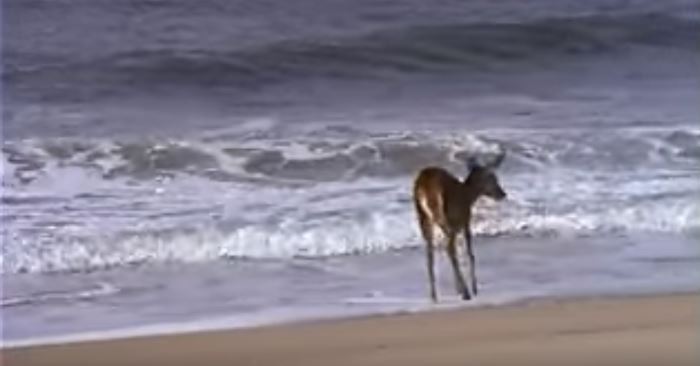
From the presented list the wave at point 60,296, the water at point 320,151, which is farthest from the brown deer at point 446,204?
the wave at point 60,296

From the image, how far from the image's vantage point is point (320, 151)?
761 cm

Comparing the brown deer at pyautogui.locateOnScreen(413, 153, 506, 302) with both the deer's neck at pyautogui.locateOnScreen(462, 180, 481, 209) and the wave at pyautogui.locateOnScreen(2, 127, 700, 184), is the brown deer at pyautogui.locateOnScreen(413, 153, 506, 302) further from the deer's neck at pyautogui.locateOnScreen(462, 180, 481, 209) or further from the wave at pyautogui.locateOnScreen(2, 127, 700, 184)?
the wave at pyautogui.locateOnScreen(2, 127, 700, 184)

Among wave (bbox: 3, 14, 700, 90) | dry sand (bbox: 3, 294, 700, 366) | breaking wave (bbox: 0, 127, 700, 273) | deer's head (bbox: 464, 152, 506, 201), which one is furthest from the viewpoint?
wave (bbox: 3, 14, 700, 90)

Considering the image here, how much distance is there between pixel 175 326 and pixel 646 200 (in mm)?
2212

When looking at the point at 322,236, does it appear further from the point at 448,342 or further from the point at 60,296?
the point at 448,342

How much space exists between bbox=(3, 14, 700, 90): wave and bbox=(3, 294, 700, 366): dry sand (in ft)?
16.0

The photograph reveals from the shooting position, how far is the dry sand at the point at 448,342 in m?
4.42

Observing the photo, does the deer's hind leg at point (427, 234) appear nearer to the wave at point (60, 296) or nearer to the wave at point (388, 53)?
the wave at point (60, 296)

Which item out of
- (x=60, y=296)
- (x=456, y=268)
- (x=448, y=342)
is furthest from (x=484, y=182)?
(x=60, y=296)

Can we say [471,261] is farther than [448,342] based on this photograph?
Yes

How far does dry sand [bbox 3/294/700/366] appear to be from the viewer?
4.42 m

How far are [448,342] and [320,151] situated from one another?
119 inches

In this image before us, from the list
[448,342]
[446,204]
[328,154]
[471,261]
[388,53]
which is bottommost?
[448,342]

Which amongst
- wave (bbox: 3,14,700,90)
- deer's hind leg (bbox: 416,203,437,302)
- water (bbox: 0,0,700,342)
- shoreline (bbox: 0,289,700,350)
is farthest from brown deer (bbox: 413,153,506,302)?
wave (bbox: 3,14,700,90)
